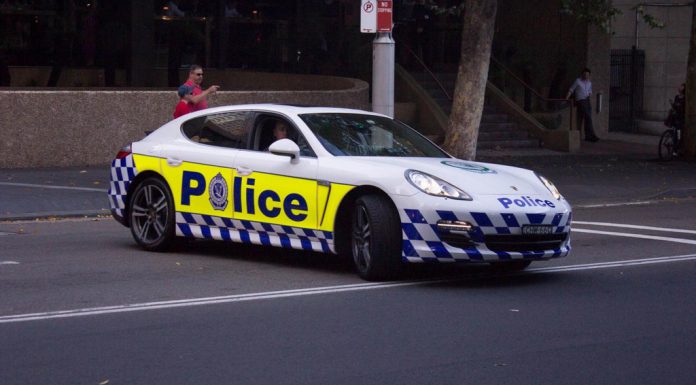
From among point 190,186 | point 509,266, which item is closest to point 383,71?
point 190,186

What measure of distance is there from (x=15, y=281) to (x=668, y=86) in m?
26.0

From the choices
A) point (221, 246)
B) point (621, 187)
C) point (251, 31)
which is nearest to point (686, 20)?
point (251, 31)

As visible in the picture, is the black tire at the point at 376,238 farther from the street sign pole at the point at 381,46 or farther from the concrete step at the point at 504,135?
the concrete step at the point at 504,135

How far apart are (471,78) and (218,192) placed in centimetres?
1046

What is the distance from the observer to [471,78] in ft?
67.9

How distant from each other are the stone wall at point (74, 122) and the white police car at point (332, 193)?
8170mm

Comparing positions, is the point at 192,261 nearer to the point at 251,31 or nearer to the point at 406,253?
the point at 406,253

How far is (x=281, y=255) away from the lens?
37.9 feet

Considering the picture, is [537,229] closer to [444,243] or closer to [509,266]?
[444,243]

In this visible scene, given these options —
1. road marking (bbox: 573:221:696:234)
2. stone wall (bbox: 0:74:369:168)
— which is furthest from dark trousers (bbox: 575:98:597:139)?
road marking (bbox: 573:221:696:234)

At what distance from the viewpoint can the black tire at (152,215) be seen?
11.4 meters

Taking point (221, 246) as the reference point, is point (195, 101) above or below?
above

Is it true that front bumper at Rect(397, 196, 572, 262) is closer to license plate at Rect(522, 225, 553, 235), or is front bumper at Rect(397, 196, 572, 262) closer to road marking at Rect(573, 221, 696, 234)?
license plate at Rect(522, 225, 553, 235)

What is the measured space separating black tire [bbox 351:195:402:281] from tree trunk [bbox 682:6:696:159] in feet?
51.6
